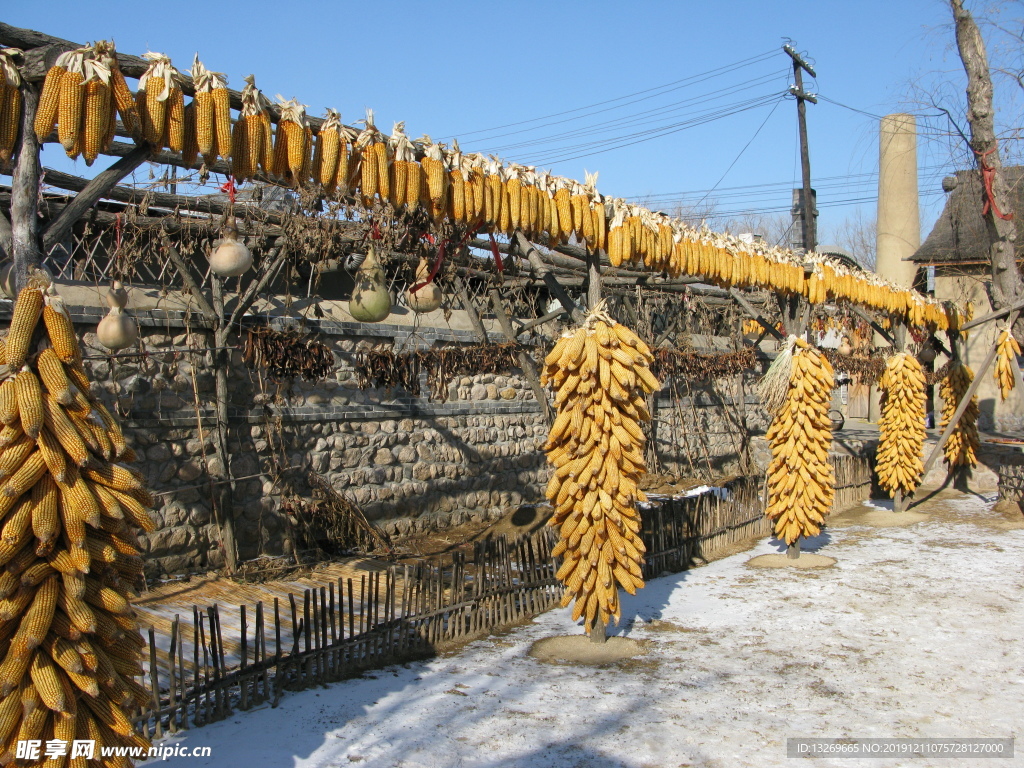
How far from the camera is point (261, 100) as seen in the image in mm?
4359

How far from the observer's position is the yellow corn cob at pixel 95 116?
350cm

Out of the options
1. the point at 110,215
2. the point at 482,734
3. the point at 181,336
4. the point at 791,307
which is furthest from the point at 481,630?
the point at 791,307

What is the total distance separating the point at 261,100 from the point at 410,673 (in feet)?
13.3

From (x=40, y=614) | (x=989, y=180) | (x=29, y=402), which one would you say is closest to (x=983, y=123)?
(x=989, y=180)

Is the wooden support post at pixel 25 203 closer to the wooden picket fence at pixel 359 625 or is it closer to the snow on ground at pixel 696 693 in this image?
the wooden picket fence at pixel 359 625

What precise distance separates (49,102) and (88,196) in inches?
16.2

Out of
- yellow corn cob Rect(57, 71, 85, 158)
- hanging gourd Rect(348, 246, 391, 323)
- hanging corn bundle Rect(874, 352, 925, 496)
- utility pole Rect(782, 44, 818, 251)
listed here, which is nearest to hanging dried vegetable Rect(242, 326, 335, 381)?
hanging gourd Rect(348, 246, 391, 323)

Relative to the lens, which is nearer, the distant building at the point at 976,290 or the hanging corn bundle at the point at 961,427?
the hanging corn bundle at the point at 961,427

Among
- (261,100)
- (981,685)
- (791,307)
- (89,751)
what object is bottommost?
(981,685)

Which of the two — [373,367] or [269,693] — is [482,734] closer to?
[269,693]

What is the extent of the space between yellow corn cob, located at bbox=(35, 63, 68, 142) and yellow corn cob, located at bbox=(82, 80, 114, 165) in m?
0.11

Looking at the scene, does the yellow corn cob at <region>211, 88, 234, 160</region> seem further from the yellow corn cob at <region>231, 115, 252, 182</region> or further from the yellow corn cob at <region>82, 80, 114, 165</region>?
the yellow corn cob at <region>82, 80, 114, 165</region>

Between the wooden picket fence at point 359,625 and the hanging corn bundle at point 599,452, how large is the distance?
1.08 meters

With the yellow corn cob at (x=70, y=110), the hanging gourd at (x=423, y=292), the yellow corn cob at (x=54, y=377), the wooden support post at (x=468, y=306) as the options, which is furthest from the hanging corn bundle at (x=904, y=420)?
the yellow corn cob at (x=54, y=377)
